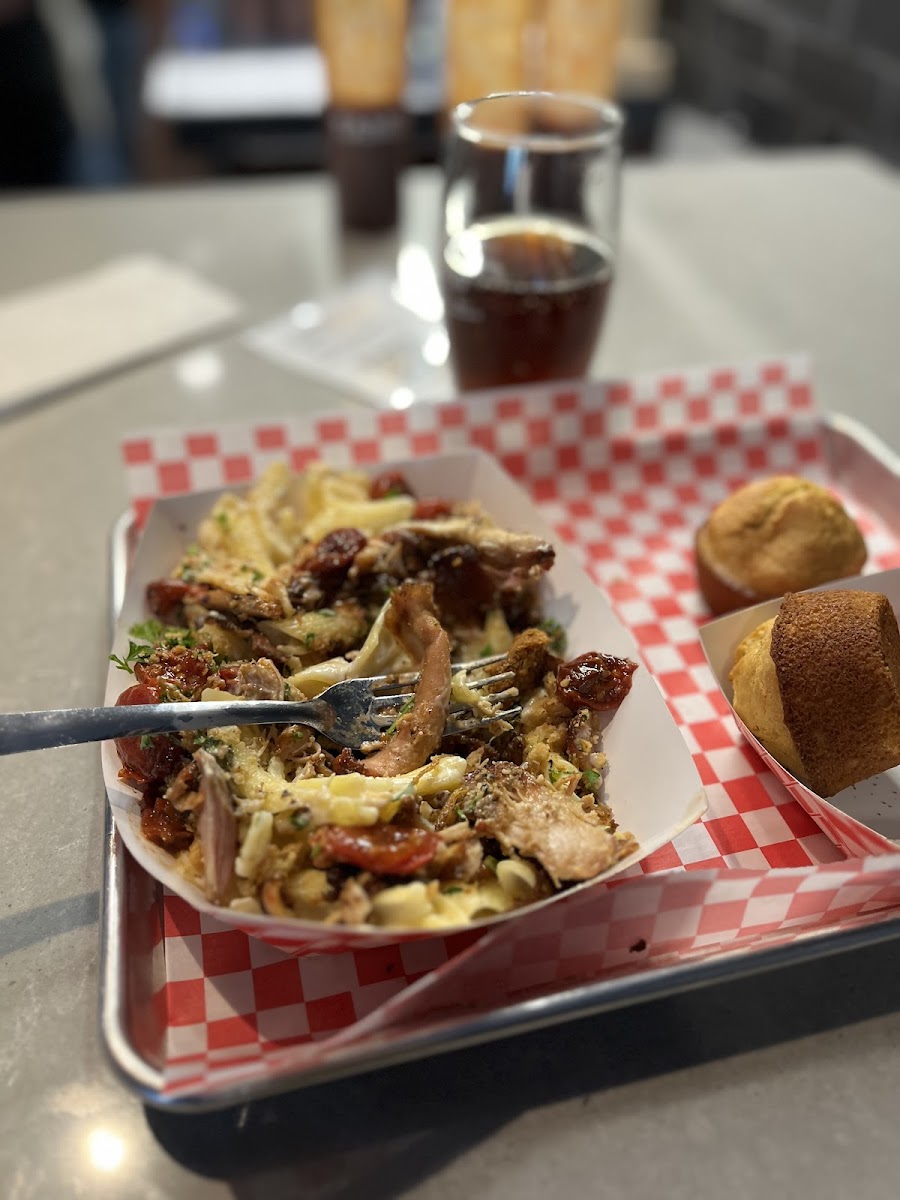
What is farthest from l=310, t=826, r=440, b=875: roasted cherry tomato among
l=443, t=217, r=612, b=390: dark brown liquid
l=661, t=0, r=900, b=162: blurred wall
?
l=661, t=0, r=900, b=162: blurred wall

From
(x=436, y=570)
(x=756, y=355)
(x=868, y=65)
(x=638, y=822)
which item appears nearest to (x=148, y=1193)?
(x=638, y=822)

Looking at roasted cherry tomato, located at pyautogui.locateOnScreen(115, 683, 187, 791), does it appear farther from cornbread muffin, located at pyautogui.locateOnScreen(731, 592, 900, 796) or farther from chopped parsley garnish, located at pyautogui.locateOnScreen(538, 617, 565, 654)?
cornbread muffin, located at pyautogui.locateOnScreen(731, 592, 900, 796)

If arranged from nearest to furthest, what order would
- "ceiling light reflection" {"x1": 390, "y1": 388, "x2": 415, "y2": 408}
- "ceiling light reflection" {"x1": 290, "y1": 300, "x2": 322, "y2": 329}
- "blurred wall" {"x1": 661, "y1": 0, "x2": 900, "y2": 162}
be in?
"ceiling light reflection" {"x1": 390, "y1": 388, "x2": 415, "y2": 408} → "ceiling light reflection" {"x1": 290, "y1": 300, "x2": 322, "y2": 329} → "blurred wall" {"x1": 661, "y1": 0, "x2": 900, "y2": 162}

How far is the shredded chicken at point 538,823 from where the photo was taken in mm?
876

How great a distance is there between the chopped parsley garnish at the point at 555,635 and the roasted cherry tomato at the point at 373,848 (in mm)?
365

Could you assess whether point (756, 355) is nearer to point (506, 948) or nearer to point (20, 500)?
point (20, 500)

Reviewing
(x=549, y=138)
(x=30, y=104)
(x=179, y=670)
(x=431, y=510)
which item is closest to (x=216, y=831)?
(x=179, y=670)

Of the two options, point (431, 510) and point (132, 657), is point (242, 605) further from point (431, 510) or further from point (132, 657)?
point (431, 510)

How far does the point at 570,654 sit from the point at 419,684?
0.75ft

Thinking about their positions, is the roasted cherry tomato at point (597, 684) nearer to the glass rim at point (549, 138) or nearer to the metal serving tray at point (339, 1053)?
the metal serving tray at point (339, 1053)

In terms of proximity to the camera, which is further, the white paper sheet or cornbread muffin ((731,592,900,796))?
the white paper sheet

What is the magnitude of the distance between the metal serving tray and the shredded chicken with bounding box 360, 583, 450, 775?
26 centimetres

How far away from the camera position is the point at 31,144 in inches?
184

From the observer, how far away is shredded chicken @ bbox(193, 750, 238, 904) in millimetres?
877
